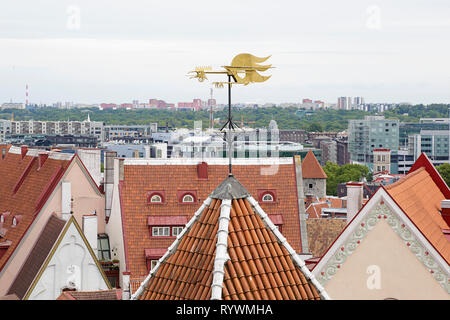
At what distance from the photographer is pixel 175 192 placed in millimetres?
50438

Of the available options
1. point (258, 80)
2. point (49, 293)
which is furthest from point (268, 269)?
point (49, 293)

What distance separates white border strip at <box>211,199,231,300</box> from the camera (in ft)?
39.7

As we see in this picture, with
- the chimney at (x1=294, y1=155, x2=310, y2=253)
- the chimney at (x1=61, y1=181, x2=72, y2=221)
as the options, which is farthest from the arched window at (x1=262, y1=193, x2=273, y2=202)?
the chimney at (x1=61, y1=181, x2=72, y2=221)

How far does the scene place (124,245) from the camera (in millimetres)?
47219

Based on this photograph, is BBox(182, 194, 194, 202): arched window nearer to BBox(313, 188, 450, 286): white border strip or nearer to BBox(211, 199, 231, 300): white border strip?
BBox(313, 188, 450, 286): white border strip

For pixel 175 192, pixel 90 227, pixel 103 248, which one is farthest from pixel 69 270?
pixel 175 192

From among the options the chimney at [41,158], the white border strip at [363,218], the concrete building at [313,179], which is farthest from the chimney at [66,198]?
the concrete building at [313,179]

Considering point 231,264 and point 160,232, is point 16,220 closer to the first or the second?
point 160,232

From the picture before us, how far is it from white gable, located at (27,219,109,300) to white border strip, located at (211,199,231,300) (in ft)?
94.4

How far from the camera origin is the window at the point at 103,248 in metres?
49.5

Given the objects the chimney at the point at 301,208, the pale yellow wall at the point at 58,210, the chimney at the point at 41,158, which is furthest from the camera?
the chimney at the point at 41,158

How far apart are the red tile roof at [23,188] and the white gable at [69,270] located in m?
7.34

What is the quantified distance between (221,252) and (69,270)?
29616mm

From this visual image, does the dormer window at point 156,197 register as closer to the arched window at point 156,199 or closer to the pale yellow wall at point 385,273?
the arched window at point 156,199
